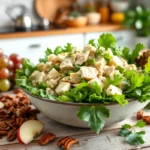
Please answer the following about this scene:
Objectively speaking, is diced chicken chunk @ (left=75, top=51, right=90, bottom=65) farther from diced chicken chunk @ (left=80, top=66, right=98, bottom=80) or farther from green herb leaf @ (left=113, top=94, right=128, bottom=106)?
green herb leaf @ (left=113, top=94, right=128, bottom=106)

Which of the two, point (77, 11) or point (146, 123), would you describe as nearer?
point (146, 123)

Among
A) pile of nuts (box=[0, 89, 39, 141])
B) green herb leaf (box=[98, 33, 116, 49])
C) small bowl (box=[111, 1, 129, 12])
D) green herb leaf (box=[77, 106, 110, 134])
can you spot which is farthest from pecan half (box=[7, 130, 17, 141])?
small bowl (box=[111, 1, 129, 12])

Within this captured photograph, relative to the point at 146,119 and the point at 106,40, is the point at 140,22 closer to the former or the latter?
the point at 106,40

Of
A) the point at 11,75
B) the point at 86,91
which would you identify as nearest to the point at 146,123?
the point at 86,91

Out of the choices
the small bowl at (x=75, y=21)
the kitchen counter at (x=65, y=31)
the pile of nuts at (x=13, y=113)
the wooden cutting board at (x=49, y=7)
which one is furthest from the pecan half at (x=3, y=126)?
the wooden cutting board at (x=49, y=7)

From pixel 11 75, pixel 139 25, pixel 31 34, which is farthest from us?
pixel 139 25

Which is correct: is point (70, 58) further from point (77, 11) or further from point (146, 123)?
point (77, 11)
